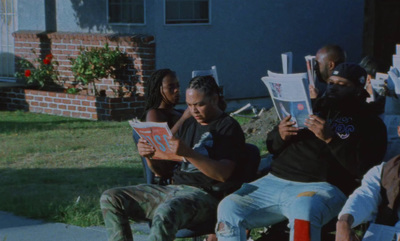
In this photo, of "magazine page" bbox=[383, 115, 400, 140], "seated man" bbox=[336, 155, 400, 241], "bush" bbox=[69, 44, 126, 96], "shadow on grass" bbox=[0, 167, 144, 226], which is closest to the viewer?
"seated man" bbox=[336, 155, 400, 241]

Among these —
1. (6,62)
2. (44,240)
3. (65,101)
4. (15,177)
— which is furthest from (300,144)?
(6,62)

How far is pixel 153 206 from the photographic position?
5207 mm

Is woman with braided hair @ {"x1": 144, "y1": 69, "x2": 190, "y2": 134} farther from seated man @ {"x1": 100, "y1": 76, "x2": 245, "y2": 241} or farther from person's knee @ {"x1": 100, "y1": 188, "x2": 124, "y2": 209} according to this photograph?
person's knee @ {"x1": 100, "y1": 188, "x2": 124, "y2": 209}

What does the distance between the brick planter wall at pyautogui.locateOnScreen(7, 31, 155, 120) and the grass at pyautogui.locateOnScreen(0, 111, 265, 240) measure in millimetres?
371

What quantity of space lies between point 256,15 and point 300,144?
9.69 m

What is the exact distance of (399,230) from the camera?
4176mm

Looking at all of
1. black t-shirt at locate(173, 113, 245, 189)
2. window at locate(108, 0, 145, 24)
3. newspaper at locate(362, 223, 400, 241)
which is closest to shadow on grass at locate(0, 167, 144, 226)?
black t-shirt at locate(173, 113, 245, 189)

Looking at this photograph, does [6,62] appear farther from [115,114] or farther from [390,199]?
[390,199]

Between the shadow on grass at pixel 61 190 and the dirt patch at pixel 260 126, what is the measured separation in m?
2.05

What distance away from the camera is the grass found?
286 inches

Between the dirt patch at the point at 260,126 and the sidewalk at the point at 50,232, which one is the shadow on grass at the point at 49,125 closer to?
the dirt patch at the point at 260,126

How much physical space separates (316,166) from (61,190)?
147 inches

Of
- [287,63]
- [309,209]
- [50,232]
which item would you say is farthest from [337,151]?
[50,232]

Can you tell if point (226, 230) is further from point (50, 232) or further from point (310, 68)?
point (50, 232)
